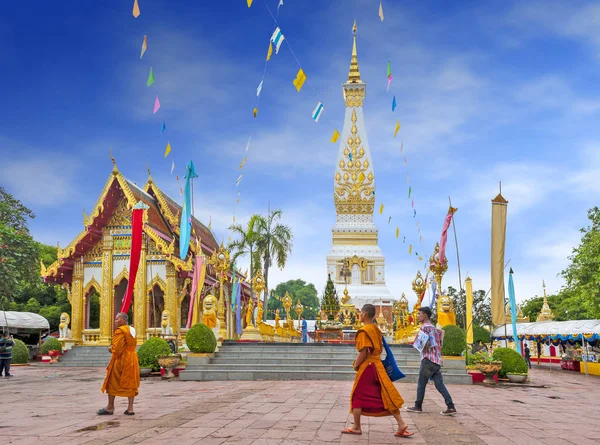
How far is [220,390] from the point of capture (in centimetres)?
1255

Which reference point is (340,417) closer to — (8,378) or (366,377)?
(366,377)

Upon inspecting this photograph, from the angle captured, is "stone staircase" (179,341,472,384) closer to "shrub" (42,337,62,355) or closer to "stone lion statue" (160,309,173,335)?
"stone lion statue" (160,309,173,335)

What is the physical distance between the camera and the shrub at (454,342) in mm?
15656

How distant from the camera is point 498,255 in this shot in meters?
14.5

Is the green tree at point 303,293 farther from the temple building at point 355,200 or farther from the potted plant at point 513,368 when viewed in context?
the potted plant at point 513,368

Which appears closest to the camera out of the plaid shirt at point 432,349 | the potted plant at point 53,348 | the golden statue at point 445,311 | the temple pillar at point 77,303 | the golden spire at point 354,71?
the plaid shirt at point 432,349

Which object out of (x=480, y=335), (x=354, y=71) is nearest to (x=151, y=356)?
(x=480, y=335)

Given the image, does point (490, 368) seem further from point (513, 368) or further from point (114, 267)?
point (114, 267)

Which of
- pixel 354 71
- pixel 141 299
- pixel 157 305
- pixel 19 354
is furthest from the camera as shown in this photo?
pixel 354 71

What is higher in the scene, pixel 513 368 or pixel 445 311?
pixel 445 311

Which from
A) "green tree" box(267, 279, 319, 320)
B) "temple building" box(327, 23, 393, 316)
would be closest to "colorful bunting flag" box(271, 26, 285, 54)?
"temple building" box(327, 23, 393, 316)

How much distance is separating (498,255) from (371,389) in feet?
28.7

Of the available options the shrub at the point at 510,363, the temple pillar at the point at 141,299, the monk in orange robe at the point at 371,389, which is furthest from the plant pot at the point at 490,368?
the temple pillar at the point at 141,299

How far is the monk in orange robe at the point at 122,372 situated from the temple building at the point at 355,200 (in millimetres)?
36127
